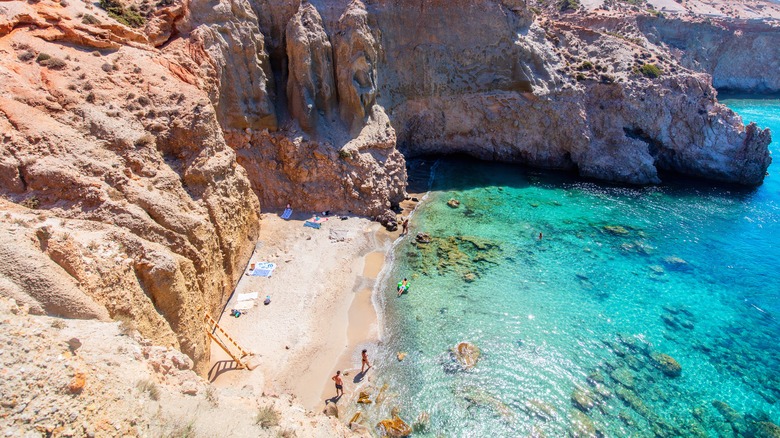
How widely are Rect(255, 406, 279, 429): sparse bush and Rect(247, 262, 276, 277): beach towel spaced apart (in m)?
12.3

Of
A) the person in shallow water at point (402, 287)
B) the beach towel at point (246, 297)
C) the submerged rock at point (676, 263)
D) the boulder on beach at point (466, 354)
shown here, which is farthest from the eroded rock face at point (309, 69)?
the submerged rock at point (676, 263)

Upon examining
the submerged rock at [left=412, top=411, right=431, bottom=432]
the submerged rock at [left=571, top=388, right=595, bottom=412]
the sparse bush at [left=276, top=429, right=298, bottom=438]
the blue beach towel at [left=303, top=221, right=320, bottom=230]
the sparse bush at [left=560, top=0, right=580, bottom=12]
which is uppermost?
the sparse bush at [left=560, top=0, right=580, bottom=12]

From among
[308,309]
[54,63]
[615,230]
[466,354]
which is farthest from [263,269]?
[615,230]

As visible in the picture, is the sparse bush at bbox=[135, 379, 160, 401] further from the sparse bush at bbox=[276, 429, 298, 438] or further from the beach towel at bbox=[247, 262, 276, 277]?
the beach towel at bbox=[247, 262, 276, 277]

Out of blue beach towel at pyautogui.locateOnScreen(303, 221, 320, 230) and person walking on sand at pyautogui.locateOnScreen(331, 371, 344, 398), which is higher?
blue beach towel at pyautogui.locateOnScreen(303, 221, 320, 230)

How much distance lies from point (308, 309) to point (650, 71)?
3706 cm

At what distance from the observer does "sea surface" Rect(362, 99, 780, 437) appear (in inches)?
644

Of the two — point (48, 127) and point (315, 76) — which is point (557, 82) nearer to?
point (315, 76)

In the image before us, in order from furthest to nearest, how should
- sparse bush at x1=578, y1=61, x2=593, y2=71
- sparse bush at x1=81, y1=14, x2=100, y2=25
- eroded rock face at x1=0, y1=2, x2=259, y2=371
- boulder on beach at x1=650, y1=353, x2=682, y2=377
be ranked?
1. sparse bush at x1=578, y1=61, x2=593, y2=71
2. sparse bush at x1=81, y1=14, x2=100, y2=25
3. boulder on beach at x1=650, y1=353, x2=682, y2=377
4. eroded rock face at x1=0, y1=2, x2=259, y2=371

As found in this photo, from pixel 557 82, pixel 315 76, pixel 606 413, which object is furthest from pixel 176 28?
pixel 557 82

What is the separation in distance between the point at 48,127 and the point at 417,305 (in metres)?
17.0

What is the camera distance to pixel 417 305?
21.3 meters

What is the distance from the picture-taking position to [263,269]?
22.1m

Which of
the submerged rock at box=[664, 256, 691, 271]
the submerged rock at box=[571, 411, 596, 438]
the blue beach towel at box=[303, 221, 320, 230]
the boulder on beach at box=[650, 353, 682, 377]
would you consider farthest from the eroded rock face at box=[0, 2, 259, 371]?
the submerged rock at box=[664, 256, 691, 271]
